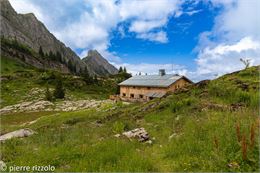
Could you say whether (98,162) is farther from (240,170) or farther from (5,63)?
(5,63)

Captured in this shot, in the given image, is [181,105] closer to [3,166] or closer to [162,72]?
[3,166]

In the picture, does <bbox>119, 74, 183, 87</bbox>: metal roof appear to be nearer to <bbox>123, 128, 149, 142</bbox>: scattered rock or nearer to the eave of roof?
the eave of roof

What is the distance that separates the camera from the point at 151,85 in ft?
171

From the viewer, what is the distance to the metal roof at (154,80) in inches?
2007

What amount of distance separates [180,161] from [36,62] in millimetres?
161468

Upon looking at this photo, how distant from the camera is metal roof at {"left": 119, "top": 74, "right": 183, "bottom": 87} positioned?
5097 cm


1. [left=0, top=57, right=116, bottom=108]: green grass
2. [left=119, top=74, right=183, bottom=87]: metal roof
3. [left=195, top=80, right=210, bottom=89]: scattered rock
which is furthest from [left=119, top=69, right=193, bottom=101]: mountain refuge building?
[left=195, top=80, right=210, bottom=89]: scattered rock

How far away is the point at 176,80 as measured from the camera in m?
50.7

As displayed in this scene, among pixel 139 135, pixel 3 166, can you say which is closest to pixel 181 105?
pixel 139 135

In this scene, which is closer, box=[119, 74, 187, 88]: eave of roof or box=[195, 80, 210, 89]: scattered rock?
box=[195, 80, 210, 89]: scattered rock

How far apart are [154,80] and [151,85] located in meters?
2.43

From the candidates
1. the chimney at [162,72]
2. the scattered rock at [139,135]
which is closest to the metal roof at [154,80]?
the chimney at [162,72]

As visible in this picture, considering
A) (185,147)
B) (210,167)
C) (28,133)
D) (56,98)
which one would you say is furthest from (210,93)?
(56,98)

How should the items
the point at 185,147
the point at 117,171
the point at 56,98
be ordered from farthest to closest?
the point at 56,98
the point at 185,147
the point at 117,171
